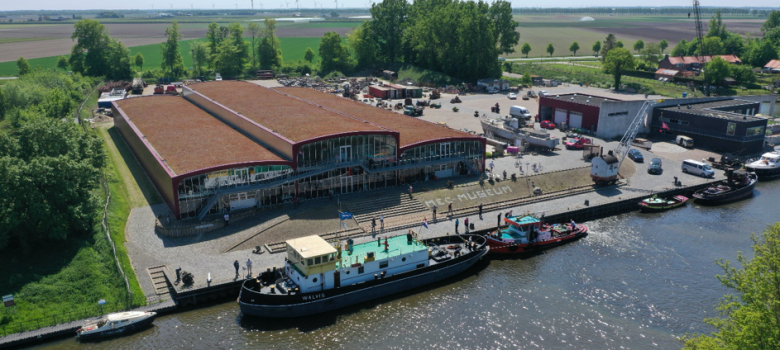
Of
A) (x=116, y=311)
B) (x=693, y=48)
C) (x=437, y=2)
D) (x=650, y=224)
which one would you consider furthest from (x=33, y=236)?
(x=693, y=48)

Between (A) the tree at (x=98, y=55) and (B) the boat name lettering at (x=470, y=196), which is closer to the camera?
(B) the boat name lettering at (x=470, y=196)

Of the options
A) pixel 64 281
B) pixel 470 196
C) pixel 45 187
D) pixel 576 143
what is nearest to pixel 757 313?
pixel 470 196

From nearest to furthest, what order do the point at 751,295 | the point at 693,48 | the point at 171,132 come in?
the point at 751,295 < the point at 171,132 < the point at 693,48

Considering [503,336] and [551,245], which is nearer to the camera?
[503,336]

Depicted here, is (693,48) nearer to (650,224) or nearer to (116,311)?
(650,224)

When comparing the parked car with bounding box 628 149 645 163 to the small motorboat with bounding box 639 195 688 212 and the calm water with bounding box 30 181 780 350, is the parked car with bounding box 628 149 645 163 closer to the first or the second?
the small motorboat with bounding box 639 195 688 212

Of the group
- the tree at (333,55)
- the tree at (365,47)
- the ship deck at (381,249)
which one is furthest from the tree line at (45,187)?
the tree at (365,47)

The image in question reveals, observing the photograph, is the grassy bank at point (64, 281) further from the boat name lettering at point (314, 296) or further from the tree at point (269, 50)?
the tree at point (269, 50)
